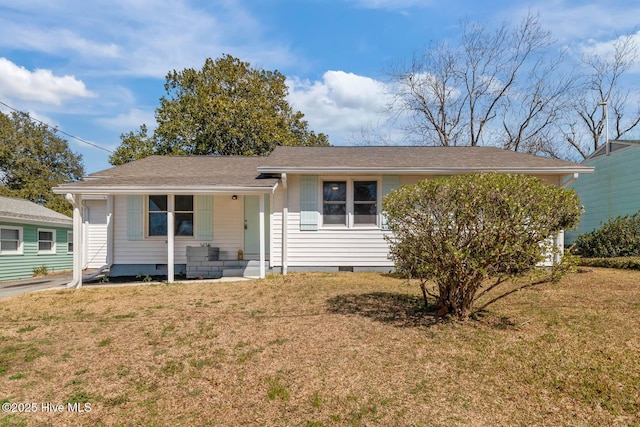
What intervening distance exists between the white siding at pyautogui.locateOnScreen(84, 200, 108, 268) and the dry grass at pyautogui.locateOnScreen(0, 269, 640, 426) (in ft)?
→ 28.9

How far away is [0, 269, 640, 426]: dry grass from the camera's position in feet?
9.90

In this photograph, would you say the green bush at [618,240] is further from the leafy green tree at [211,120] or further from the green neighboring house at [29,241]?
the green neighboring house at [29,241]

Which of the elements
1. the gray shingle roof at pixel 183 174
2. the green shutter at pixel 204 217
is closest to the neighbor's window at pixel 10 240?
the gray shingle roof at pixel 183 174

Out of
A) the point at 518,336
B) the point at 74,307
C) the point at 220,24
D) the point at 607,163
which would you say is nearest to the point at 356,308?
the point at 518,336

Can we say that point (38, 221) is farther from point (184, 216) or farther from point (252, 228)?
point (252, 228)

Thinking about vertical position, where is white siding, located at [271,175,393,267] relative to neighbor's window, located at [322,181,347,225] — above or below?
below

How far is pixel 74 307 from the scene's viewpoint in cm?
644

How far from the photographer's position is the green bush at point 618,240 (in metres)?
11.2

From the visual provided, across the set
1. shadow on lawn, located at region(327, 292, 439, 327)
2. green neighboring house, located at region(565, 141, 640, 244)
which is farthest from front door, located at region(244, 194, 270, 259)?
green neighboring house, located at region(565, 141, 640, 244)

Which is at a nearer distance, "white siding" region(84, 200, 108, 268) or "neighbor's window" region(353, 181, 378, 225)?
"neighbor's window" region(353, 181, 378, 225)

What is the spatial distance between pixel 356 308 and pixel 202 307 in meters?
2.59

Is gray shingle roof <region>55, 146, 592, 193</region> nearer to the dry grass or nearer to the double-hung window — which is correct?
the double-hung window

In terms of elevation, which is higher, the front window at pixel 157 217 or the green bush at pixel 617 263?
the front window at pixel 157 217

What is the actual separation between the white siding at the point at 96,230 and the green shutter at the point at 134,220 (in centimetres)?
539
